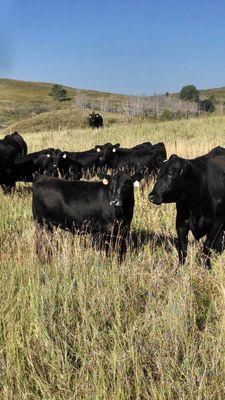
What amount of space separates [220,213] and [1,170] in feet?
19.4

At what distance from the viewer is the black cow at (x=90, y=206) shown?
5.75 metres

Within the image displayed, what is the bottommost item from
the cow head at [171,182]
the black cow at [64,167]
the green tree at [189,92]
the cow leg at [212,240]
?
the cow leg at [212,240]

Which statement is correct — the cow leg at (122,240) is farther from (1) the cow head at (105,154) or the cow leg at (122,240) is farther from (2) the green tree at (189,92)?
(2) the green tree at (189,92)

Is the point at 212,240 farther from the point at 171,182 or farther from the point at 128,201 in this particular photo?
the point at 128,201

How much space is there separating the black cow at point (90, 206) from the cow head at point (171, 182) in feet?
2.42

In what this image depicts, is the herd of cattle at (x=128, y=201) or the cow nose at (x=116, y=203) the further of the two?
the cow nose at (x=116, y=203)

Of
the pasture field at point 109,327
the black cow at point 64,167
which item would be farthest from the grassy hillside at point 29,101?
the pasture field at point 109,327

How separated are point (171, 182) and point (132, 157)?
22.1 ft

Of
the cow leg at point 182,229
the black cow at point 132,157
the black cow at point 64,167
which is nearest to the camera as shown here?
the cow leg at point 182,229

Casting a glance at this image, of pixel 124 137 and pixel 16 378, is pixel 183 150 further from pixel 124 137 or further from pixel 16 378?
pixel 16 378

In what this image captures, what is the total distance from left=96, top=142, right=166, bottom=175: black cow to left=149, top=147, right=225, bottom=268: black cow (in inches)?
228

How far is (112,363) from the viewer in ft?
9.74

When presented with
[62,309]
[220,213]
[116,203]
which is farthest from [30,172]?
[62,309]

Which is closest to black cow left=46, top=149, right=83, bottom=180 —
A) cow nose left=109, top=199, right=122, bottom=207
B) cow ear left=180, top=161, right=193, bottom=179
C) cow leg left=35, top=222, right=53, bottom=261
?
cow leg left=35, top=222, right=53, bottom=261
